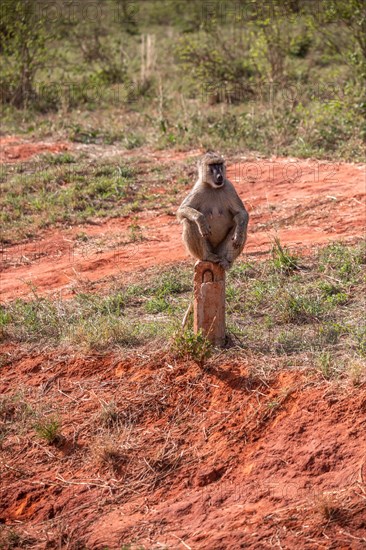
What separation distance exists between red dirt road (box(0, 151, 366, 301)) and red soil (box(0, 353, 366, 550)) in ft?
8.35

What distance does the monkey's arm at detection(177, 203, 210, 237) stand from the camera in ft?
23.1

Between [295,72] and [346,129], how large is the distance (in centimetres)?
373

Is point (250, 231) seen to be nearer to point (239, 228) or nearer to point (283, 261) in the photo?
point (283, 261)

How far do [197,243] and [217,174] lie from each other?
0.54 metres

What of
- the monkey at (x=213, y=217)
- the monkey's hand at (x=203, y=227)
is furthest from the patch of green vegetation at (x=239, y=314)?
the monkey's hand at (x=203, y=227)

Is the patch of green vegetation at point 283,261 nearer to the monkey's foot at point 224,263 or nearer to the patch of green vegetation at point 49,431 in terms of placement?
the monkey's foot at point 224,263

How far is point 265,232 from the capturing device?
1053 centimetres

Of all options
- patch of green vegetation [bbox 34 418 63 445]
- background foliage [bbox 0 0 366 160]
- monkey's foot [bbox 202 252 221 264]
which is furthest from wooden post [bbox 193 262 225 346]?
background foliage [bbox 0 0 366 160]

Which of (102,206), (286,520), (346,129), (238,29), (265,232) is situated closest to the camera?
(286,520)

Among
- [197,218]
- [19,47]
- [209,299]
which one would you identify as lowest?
[209,299]

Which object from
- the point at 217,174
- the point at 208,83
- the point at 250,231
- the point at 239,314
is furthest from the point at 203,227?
the point at 208,83

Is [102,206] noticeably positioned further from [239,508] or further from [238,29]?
[238,29]

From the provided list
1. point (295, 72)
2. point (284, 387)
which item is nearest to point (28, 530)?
point (284, 387)

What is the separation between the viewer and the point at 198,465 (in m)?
6.40
